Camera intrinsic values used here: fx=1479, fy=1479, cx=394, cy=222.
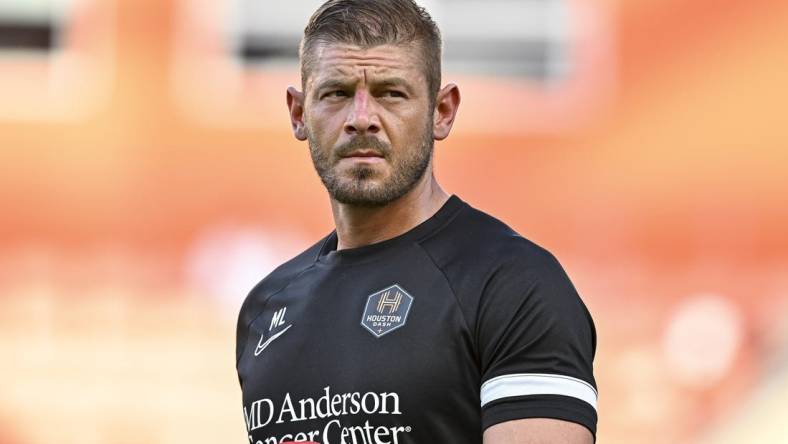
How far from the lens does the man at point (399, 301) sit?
274 centimetres

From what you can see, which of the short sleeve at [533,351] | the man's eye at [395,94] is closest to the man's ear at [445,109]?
the man's eye at [395,94]

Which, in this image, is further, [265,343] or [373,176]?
[265,343]

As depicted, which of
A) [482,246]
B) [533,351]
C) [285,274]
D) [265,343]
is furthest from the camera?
[285,274]

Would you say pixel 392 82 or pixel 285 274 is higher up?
pixel 392 82

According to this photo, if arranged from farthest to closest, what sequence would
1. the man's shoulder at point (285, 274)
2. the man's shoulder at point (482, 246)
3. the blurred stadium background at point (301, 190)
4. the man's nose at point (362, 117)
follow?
the blurred stadium background at point (301, 190) < the man's shoulder at point (285, 274) < the man's nose at point (362, 117) < the man's shoulder at point (482, 246)

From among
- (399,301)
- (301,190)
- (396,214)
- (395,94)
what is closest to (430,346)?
(399,301)

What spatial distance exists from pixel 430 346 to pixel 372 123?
0.48 m

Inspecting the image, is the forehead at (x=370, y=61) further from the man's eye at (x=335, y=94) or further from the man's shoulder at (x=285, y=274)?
the man's shoulder at (x=285, y=274)

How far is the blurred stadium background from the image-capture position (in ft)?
23.9

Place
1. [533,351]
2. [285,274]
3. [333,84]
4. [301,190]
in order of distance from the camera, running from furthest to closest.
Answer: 1. [301,190]
2. [285,274]
3. [333,84]
4. [533,351]

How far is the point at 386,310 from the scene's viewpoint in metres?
2.97

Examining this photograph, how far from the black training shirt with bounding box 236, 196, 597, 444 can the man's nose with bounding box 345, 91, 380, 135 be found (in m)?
0.26

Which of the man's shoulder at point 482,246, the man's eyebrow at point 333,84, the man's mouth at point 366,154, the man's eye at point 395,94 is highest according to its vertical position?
the man's eyebrow at point 333,84

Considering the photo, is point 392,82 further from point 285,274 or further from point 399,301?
point 285,274
